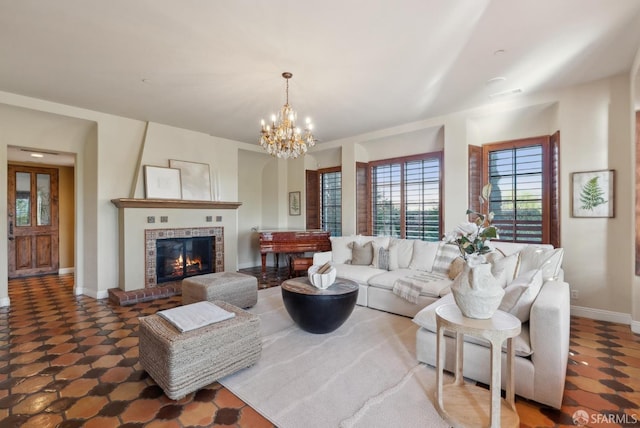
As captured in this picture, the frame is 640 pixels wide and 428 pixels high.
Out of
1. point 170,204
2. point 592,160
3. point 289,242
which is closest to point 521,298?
A: point 592,160

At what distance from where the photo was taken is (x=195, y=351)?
2.15 metres

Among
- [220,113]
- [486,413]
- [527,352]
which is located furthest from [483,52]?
[220,113]

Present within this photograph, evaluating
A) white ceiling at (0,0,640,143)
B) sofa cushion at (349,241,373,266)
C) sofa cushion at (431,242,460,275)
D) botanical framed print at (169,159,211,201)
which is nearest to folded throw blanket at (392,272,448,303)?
sofa cushion at (431,242,460,275)

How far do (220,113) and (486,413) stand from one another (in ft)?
15.6

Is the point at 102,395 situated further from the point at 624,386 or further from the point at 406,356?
the point at 624,386

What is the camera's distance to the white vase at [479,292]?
1794 mm

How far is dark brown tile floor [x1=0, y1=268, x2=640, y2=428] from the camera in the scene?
192cm

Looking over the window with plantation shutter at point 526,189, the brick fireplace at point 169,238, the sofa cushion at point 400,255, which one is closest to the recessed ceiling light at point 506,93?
the window with plantation shutter at point 526,189

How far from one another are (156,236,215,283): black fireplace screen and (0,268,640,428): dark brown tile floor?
1.55 meters

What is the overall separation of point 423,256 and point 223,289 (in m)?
2.81

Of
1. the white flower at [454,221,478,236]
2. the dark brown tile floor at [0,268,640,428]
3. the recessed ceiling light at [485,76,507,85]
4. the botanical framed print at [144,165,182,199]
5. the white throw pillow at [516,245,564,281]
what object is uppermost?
the recessed ceiling light at [485,76,507,85]

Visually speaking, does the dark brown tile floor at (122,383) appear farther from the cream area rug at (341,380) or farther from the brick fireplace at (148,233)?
the brick fireplace at (148,233)

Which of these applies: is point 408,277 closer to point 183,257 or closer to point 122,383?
point 122,383

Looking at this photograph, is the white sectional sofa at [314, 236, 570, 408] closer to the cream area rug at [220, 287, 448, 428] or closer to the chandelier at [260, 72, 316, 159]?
the cream area rug at [220, 287, 448, 428]
